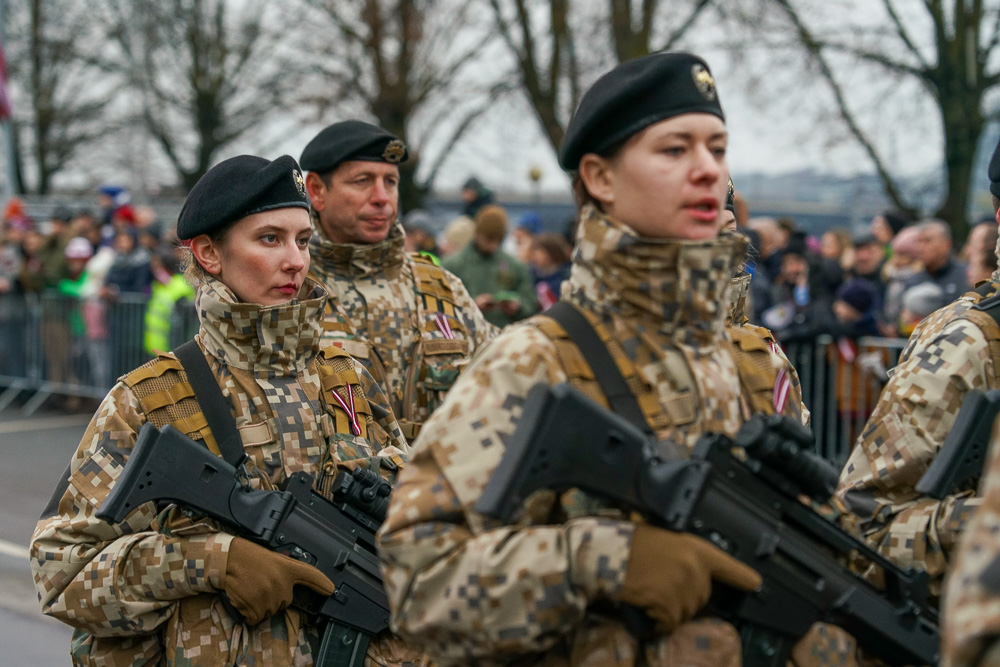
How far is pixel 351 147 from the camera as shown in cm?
477

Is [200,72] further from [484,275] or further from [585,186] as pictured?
[585,186]

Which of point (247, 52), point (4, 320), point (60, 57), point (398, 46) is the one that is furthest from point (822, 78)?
point (60, 57)

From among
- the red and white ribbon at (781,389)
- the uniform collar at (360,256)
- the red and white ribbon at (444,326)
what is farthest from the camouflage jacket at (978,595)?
the uniform collar at (360,256)

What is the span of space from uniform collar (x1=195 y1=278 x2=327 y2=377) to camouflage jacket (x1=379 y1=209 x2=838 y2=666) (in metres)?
1.14

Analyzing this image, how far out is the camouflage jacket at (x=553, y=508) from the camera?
6.76 ft

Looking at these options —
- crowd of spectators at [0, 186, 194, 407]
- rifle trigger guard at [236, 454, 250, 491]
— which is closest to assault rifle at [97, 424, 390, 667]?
rifle trigger guard at [236, 454, 250, 491]

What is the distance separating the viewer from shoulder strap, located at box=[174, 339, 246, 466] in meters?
3.15

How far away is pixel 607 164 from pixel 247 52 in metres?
24.2

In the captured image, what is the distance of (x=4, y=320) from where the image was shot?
45.4 ft

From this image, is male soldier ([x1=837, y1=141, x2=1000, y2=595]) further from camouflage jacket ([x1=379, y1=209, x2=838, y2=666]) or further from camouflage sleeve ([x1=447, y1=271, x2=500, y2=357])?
camouflage sleeve ([x1=447, y1=271, x2=500, y2=357])

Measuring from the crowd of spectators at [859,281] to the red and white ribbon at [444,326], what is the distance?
3101 millimetres

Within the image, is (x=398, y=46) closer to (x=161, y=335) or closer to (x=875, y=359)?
(x=161, y=335)

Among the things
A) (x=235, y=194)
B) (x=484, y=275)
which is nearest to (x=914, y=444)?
(x=235, y=194)

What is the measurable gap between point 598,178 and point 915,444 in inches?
47.0
